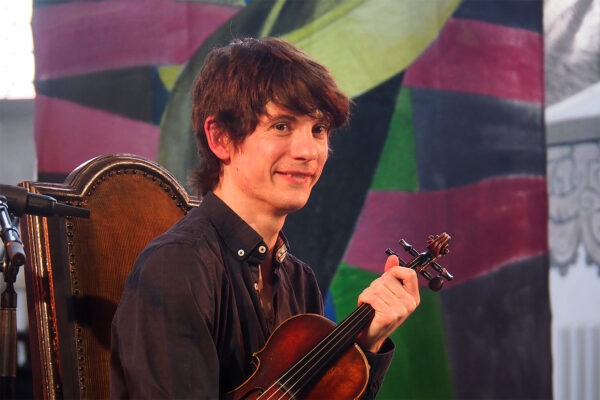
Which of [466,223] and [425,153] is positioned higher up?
[425,153]

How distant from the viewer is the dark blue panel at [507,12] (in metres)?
3.38

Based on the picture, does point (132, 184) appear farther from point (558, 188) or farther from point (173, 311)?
point (558, 188)

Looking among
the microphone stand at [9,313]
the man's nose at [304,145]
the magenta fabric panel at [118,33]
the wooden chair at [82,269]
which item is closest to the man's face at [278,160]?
the man's nose at [304,145]

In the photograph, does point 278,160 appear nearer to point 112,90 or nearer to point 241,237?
point 241,237

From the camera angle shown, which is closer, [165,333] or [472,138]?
[165,333]

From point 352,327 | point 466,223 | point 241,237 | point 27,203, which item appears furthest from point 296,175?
point 466,223

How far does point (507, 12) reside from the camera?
3.41m

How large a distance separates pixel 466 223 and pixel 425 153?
43cm

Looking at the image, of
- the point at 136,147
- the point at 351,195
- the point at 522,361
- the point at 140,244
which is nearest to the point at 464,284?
the point at 522,361

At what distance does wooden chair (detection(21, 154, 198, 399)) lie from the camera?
1.56 meters

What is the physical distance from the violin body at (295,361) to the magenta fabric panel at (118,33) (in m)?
2.01

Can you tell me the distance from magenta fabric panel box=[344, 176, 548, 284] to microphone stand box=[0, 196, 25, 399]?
215 cm

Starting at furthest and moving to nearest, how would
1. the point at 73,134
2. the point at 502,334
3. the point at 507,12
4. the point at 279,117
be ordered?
the point at 507,12 → the point at 502,334 → the point at 73,134 → the point at 279,117

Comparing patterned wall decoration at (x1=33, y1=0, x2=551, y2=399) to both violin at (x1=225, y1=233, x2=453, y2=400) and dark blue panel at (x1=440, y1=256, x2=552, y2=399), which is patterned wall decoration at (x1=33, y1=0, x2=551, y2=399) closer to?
dark blue panel at (x1=440, y1=256, x2=552, y2=399)
